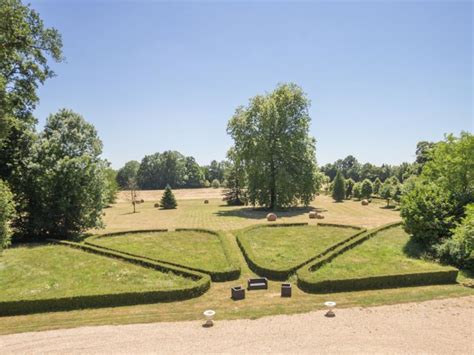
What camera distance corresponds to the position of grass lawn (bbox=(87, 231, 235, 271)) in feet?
71.3

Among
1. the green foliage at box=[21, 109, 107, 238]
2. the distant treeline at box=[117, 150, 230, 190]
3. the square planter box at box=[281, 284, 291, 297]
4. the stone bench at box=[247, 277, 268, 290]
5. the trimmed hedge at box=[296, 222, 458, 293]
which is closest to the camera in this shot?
the square planter box at box=[281, 284, 291, 297]

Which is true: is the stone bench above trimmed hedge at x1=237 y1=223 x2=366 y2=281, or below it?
below

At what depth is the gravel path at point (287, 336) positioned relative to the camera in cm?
1129

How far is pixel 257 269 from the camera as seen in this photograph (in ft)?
66.8

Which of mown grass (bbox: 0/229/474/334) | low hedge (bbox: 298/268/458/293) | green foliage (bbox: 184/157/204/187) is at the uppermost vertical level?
green foliage (bbox: 184/157/204/187)

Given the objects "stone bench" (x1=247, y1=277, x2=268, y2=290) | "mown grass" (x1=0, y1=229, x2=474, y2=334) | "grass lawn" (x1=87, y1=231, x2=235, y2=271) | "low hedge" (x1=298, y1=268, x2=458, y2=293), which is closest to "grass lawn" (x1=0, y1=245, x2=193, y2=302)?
"mown grass" (x1=0, y1=229, x2=474, y2=334)

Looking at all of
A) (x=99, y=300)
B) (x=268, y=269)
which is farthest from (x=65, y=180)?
(x=268, y=269)

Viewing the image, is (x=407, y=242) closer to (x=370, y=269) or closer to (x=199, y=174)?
(x=370, y=269)

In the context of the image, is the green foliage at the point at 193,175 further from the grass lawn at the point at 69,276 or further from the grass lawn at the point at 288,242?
the grass lawn at the point at 69,276

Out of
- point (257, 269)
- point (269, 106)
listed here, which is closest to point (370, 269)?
point (257, 269)

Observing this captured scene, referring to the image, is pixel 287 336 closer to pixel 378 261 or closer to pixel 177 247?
pixel 378 261

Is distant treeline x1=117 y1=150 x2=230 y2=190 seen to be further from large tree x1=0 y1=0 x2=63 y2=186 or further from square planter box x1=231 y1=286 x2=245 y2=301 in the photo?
square planter box x1=231 y1=286 x2=245 y2=301

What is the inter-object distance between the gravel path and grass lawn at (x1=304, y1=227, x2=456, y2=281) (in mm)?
4458

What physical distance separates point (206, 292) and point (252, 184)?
96.5 feet
